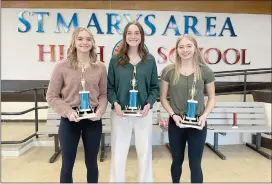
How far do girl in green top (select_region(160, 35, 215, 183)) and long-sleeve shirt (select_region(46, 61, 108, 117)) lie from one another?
0.55 m

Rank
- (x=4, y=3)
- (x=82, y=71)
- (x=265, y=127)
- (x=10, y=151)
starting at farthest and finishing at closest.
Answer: (x=4, y=3) < (x=265, y=127) < (x=10, y=151) < (x=82, y=71)

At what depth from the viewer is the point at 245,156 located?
12.2 ft

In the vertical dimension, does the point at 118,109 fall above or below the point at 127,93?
below

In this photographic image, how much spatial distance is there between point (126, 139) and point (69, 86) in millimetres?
635

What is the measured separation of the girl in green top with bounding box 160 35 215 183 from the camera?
206 centimetres

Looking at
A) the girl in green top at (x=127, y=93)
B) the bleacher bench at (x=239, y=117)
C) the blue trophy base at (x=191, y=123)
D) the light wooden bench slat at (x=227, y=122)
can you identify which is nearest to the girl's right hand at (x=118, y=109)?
the girl in green top at (x=127, y=93)

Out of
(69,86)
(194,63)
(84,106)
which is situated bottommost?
(84,106)

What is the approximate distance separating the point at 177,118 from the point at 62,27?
4067 mm

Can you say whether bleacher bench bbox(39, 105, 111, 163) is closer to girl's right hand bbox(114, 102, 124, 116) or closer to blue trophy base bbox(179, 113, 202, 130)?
girl's right hand bbox(114, 102, 124, 116)

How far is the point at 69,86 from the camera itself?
6.50ft

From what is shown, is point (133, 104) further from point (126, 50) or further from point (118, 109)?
point (126, 50)

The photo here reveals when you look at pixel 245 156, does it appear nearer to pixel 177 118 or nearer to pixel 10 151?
pixel 177 118

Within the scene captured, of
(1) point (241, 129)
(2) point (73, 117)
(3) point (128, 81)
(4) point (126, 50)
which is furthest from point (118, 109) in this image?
(1) point (241, 129)

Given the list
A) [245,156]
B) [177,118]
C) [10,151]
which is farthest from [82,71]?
[245,156]
